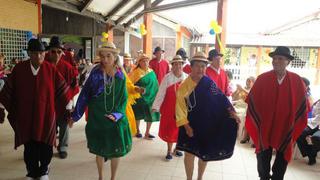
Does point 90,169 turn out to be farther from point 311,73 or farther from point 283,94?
point 311,73

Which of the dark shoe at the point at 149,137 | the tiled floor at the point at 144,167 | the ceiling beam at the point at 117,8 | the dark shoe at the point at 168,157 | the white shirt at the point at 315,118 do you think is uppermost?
the ceiling beam at the point at 117,8

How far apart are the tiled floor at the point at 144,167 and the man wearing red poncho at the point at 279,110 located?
33.2 inches

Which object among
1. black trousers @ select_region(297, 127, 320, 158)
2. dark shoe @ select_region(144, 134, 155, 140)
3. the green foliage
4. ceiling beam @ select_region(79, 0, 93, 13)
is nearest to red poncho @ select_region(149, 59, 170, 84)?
dark shoe @ select_region(144, 134, 155, 140)

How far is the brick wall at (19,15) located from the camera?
7.64 meters

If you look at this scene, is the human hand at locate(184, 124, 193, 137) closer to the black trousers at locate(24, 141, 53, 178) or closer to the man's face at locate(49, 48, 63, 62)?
the black trousers at locate(24, 141, 53, 178)

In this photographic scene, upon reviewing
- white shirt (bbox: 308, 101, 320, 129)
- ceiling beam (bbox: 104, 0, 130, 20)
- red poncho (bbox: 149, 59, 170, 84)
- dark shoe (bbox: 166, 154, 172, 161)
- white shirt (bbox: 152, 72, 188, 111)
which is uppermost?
ceiling beam (bbox: 104, 0, 130, 20)

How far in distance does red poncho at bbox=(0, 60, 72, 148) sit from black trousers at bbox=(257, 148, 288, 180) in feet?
6.69

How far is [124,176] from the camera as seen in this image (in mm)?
3422

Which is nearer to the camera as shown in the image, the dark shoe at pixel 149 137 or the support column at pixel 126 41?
the dark shoe at pixel 149 137

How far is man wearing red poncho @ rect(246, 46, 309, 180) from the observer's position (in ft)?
8.93

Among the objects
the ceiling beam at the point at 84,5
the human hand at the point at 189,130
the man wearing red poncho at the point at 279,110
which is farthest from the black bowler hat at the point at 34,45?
the ceiling beam at the point at 84,5

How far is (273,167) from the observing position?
2.91 m

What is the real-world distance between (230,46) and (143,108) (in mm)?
9566

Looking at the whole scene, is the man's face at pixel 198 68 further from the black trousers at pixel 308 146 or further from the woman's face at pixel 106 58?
the black trousers at pixel 308 146
